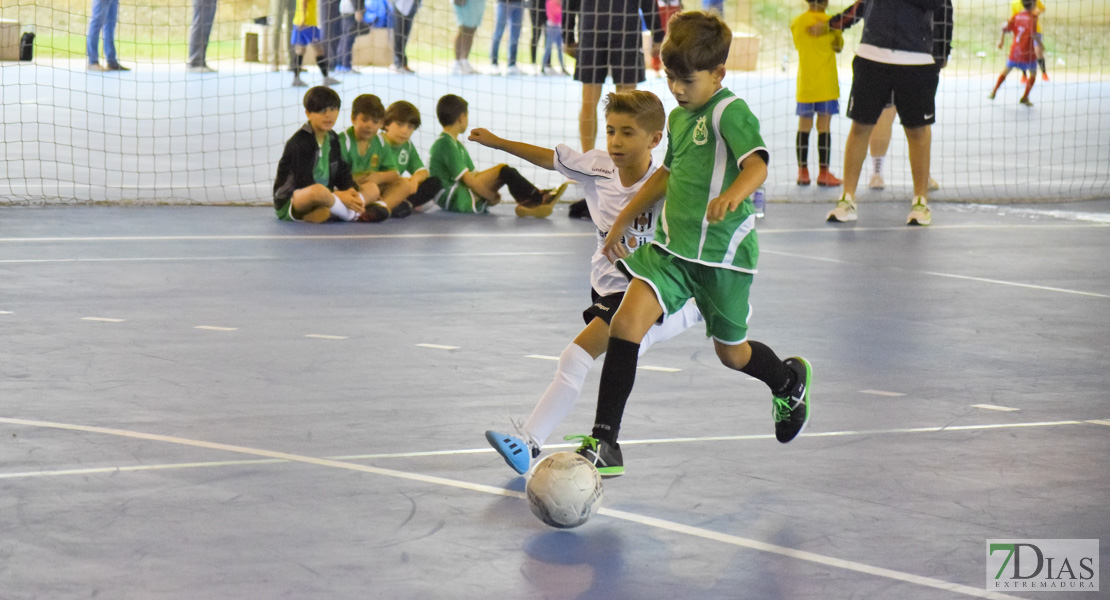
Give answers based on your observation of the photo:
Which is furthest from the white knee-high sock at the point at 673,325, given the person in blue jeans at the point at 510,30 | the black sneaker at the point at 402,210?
the person in blue jeans at the point at 510,30

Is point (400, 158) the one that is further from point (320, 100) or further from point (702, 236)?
point (702, 236)

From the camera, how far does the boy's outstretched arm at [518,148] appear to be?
3.89m

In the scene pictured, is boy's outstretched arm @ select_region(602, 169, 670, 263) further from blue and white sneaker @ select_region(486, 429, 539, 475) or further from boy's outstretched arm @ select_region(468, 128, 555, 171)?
blue and white sneaker @ select_region(486, 429, 539, 475)

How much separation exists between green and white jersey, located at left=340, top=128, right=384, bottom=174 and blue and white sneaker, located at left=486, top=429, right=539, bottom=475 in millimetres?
5212

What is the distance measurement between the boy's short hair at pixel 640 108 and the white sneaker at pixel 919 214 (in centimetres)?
489

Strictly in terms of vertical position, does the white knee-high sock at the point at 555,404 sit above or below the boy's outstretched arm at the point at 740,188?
below

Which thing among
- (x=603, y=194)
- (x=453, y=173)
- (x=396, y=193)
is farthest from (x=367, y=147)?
(x=603, y=194)

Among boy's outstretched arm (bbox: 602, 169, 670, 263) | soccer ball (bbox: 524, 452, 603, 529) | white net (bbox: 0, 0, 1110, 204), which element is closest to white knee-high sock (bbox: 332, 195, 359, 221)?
white net (bbox: 0, 0, 1110, 204)

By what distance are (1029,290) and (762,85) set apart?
1502 cm

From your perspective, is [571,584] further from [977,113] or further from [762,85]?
[762,85]

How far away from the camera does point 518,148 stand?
3910 mm

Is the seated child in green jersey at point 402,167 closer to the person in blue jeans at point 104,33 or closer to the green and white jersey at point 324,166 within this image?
the green and white jersey at point 324,166

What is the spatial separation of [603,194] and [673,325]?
0.62m

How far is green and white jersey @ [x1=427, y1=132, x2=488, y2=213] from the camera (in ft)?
28.2
